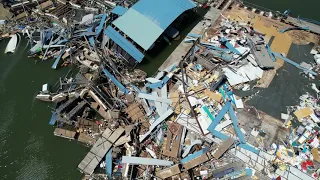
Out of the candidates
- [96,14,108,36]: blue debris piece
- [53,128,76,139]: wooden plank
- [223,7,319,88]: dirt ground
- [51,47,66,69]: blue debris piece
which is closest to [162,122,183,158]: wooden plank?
[53,128,76,139]: wooden plank

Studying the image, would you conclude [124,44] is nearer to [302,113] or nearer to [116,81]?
[116,81]

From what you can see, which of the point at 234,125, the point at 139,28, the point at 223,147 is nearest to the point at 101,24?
the point at 139,28

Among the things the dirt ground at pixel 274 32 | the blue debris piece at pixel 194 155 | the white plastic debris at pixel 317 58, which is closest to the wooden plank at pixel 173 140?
the blue debris piece at pixel 194 155

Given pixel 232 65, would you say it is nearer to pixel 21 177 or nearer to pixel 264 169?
pixel 264 169

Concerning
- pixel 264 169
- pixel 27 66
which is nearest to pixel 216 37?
pixel 264 169

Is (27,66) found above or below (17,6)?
below

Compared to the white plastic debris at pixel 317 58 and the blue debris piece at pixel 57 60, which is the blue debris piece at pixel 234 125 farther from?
the blue debris piece at pixel 57 60
